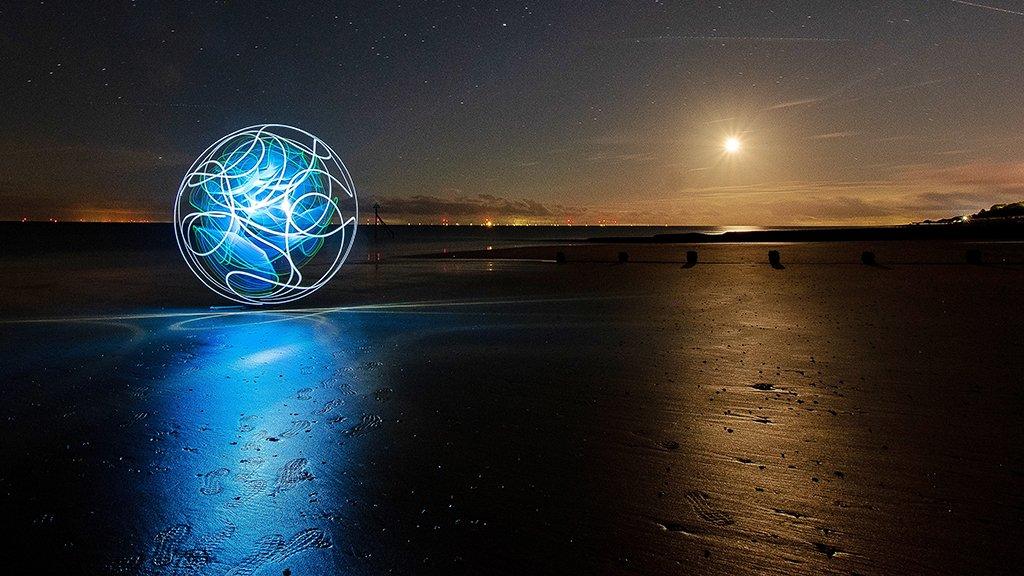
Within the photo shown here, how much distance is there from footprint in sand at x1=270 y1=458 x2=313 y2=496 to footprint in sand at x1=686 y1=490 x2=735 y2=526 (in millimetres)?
2625

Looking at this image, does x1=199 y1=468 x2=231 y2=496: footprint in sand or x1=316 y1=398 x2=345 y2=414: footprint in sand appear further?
x1=316 y1=398 x2=345 y2=414: footprint in sand

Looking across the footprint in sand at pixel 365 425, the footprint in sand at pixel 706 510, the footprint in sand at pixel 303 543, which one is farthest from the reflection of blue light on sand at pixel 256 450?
the footprint in sand at pixel 706 510

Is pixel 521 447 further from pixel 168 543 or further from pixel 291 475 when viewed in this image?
pixel 168 543

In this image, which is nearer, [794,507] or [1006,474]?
[794,507]

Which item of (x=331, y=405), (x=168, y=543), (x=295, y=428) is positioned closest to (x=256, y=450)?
(x=295, y=428)

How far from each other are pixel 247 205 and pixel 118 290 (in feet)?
28.9

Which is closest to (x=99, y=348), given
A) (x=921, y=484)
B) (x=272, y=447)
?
(x=272, y=447)

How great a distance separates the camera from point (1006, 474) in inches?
162

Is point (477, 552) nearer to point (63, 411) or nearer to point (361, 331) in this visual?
point (63, 411)

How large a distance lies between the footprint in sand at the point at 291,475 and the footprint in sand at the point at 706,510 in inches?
103

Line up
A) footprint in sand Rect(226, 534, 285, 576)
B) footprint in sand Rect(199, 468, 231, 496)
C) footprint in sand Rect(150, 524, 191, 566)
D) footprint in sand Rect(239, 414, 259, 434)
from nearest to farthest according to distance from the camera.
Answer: footprint in sand Rect(226, 534, 285, 576) < footprint in sand Rect(150, 524, 191, 566) < footprint in sand Rect(199, 468, 231, 496) < footprint in sand Rect(239, 414, 259, 434)

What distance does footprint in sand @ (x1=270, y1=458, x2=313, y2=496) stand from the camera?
13.7ft

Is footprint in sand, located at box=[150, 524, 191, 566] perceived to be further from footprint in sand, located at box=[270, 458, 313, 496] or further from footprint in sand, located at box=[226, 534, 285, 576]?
footprint in sand, located at box=[270, 458, 313, 496]

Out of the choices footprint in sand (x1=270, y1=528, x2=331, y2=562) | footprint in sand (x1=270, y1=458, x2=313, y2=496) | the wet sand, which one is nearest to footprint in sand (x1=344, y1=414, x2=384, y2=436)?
the wet sand
